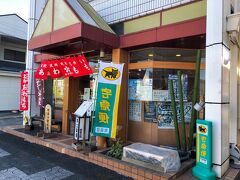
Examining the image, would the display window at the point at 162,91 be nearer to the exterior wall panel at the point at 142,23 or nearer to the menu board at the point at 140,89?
the menu board at the point at 140,89

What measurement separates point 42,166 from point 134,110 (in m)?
3.26

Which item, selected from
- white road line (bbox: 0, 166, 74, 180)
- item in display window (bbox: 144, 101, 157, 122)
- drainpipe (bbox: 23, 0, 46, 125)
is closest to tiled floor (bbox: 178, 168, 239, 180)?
item in display window (bbox: 144, 101, 157, 122)

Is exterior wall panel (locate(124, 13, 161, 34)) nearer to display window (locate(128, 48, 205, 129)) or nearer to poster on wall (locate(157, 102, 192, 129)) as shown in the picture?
display window (locate(128, 48, 205, 129))

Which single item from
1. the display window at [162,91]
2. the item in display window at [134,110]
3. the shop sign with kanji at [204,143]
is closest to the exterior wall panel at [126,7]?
the display window at [162,91]

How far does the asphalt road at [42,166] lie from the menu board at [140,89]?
8.63ft

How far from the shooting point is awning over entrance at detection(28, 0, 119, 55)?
563 cm

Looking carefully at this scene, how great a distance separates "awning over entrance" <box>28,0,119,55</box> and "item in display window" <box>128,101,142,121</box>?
6.57 ft

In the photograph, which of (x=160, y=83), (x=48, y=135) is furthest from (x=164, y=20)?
(x=48, y=135)

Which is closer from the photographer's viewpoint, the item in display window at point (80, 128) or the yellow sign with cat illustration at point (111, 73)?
the yellow sign with cat illustration at point (111, 73)

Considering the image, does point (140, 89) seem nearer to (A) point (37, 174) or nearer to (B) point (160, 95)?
(B) point (160, 95)

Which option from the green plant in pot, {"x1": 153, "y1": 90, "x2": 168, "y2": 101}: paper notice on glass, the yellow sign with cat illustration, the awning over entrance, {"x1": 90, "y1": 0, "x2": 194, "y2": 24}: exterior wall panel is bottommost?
the green plant in pot

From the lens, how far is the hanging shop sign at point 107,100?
5.37 metres

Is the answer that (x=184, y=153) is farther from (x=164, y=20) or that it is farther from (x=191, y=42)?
(x=164, y=20)

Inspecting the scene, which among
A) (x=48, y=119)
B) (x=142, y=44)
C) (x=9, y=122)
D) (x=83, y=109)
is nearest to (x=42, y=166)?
(x=83, y=109)
